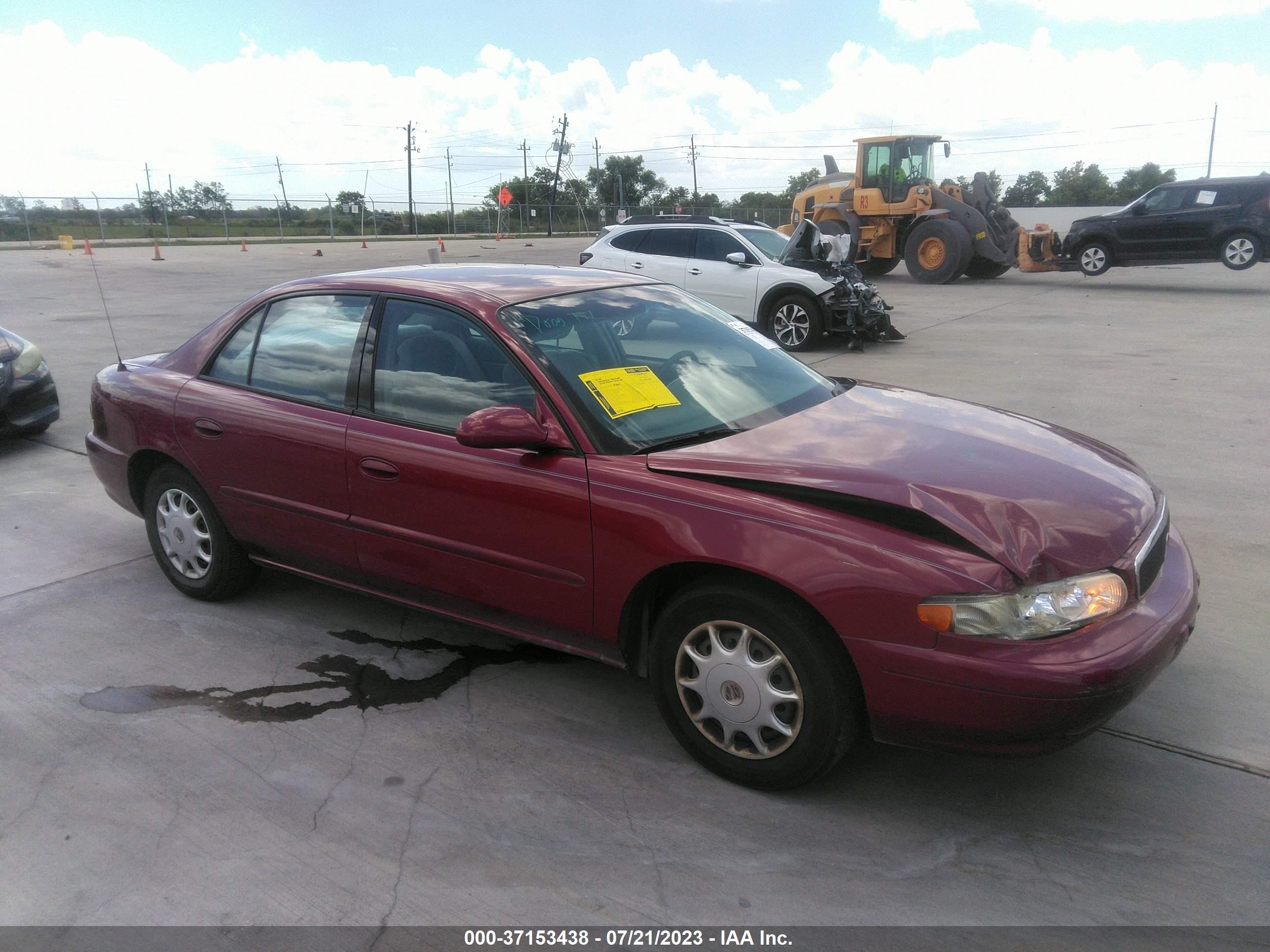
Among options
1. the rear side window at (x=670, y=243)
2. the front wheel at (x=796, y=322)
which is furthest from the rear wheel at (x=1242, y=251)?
the rear side window at (x=670, y=243)

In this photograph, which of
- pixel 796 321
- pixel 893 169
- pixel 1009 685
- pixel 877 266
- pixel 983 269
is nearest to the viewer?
pixel 1009 685

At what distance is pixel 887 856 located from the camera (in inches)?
106

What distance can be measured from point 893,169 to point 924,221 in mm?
1465

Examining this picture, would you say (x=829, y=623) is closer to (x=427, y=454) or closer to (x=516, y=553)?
(x=516, y=553)

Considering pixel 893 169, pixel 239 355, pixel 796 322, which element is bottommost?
pixel 796 322

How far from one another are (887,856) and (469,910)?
1142mm

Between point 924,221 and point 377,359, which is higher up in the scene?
point 924,221

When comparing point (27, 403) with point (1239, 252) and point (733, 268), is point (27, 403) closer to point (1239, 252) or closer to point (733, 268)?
point (733, 268)

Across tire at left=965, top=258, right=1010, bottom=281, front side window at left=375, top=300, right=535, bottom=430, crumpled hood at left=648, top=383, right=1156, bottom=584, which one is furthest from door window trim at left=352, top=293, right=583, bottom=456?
tire at left=965, top=258, right=1010, bottom=281

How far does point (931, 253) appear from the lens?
20016 mm

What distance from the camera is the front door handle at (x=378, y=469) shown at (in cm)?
354

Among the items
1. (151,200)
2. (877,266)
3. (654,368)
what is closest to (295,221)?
(151,200)

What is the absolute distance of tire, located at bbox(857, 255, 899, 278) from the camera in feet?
69.7

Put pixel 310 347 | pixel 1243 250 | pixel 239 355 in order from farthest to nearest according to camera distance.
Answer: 1. pixel 1243 250
2. pixel 239 355
3. pixel 310 347
